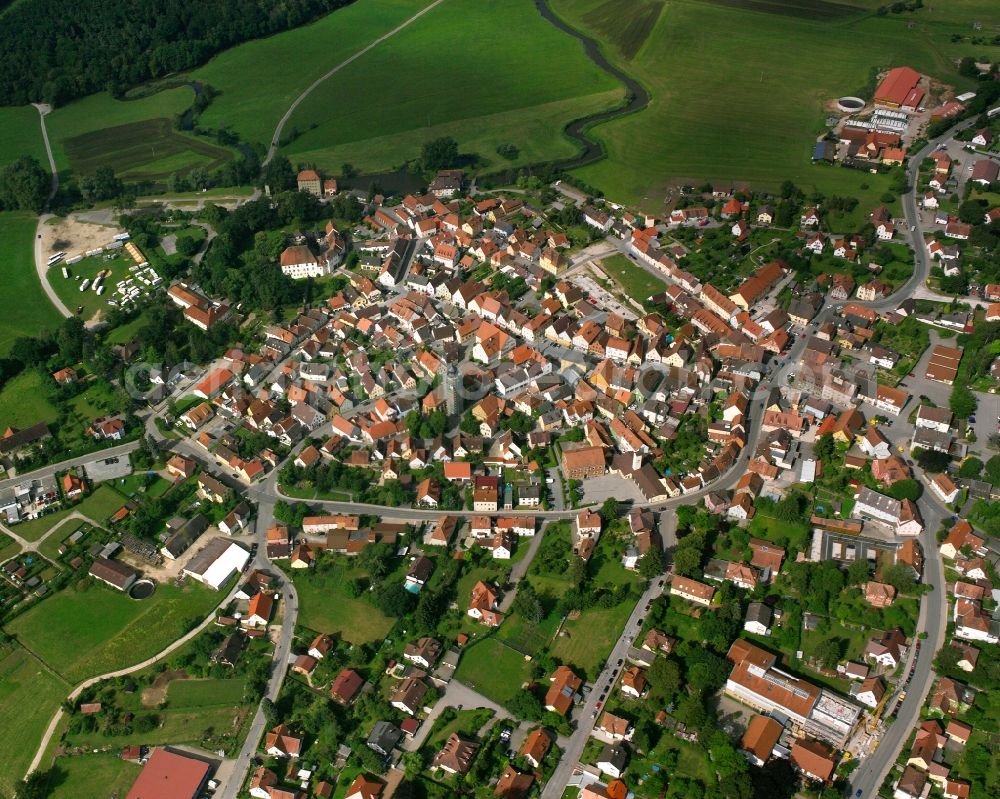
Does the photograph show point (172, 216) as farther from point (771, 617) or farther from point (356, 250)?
point (771, 617)

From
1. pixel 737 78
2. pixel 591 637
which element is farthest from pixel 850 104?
pixel 591 637

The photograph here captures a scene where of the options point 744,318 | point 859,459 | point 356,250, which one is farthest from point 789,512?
point 356,250

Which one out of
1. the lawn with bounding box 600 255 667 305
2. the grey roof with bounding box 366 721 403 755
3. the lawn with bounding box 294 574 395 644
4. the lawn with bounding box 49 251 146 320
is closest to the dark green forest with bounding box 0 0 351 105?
the lawn with bounding box 49 251 146 320

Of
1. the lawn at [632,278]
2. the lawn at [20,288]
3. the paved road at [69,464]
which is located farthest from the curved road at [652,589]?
the lawn at [20,288]

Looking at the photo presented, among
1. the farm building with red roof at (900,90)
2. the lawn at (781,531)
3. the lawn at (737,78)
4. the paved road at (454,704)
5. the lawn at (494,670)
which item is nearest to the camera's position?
the paved road at (454,704)

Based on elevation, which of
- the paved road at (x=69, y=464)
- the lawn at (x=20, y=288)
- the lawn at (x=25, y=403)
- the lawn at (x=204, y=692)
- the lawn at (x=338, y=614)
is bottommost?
the lawn at (x=204, y=692)

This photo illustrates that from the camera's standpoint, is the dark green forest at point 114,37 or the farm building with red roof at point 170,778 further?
the dark green forest at point 114,37

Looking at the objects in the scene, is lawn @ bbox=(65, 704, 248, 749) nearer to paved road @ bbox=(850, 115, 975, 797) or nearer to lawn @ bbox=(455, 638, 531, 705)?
lawn @ bbox=(455, 638, 531, 705)

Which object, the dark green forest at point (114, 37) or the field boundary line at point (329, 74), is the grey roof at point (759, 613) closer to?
the field boundary line at point (329, 74)
